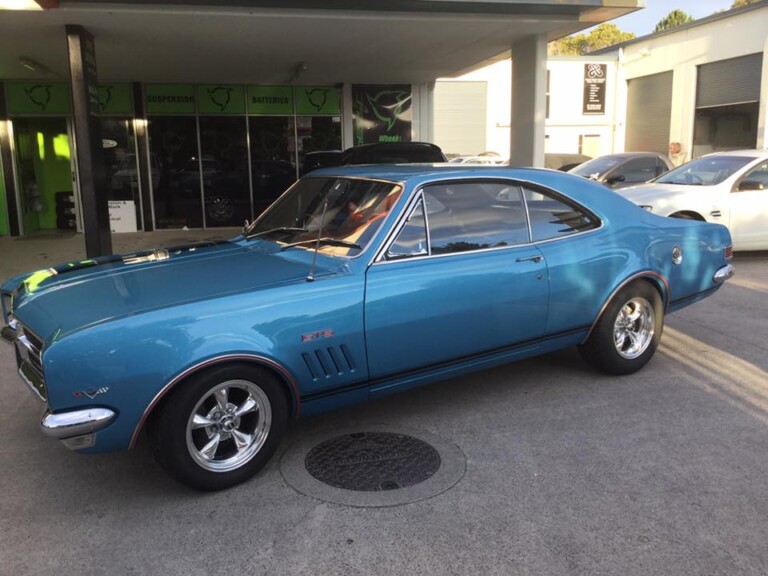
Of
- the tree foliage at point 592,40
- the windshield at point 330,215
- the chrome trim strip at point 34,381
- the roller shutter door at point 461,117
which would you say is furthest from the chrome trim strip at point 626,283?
the tree foliage at point 592,40

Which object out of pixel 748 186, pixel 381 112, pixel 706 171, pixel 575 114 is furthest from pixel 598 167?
pixel 575 114

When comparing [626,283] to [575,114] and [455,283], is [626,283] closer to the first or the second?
[455,283]

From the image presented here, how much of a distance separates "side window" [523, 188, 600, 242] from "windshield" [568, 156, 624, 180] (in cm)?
832

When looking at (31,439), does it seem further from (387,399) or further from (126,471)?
(387,399)

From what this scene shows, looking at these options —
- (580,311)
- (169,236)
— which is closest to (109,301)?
(580,311)

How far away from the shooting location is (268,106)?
14.5m

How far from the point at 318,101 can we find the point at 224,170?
2.66 meters

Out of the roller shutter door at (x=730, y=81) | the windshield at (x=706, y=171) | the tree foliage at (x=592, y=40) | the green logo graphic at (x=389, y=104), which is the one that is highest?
the tree foliage at (x=592, y=40)

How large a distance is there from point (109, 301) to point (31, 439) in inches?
55.2

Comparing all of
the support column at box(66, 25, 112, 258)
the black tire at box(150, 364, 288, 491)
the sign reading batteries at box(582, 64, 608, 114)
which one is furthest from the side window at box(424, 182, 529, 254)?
the sign reading batteries at box(582, 64, 608, 114)

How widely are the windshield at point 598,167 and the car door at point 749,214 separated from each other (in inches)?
127

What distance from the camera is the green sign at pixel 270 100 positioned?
1434 cm

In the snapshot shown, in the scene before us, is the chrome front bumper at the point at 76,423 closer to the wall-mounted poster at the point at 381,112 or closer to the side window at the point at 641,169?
the side window at the point at 641,169

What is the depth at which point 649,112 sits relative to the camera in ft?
103
